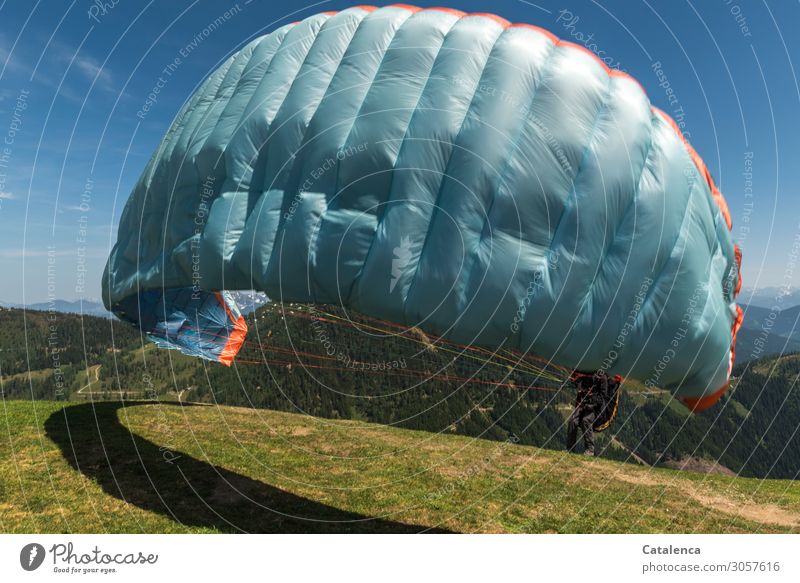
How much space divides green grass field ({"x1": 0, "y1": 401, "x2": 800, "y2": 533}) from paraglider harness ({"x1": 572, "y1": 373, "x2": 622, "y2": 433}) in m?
1.95

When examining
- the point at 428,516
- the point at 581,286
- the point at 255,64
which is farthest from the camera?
the point at 428,516

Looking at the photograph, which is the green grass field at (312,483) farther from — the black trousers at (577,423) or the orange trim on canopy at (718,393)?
the orange trim on canopy at (718,393)

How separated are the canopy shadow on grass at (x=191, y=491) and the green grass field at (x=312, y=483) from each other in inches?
→ 1.2

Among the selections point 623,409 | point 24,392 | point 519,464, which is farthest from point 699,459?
point 24,392

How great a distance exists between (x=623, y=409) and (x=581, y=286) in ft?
522

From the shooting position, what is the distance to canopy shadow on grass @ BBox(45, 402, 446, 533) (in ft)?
22.8

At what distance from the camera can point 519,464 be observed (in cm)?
1054

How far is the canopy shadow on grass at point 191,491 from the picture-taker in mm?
6938

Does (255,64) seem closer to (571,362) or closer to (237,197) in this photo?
(237,197)

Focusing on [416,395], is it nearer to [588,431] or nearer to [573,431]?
[588,431]

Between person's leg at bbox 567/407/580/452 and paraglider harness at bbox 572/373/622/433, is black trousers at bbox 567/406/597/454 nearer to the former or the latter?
person's leg at bbox 567/407/580/452

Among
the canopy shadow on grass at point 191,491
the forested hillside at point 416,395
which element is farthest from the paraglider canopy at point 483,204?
the forested hillside at point 416,395

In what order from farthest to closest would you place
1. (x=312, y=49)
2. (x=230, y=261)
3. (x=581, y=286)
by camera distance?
(x=312, y=49) < (x=230, y=261) < (x=581, y=286)

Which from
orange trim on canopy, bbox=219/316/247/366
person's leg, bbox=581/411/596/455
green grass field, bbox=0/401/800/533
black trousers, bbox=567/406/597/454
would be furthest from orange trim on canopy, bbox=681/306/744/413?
orange trim on canopy, bbox=219/316/247/366
